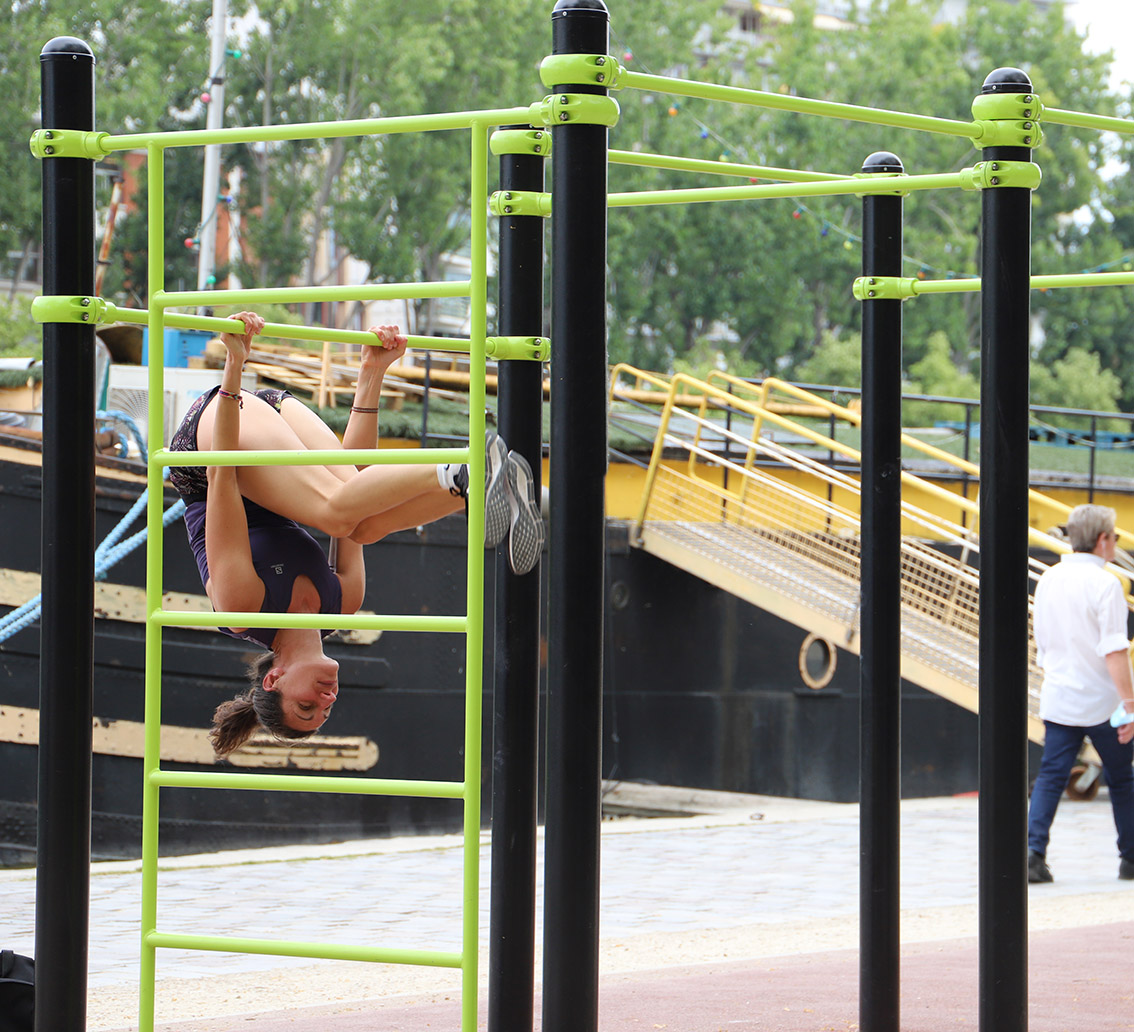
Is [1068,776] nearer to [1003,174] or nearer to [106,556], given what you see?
→ [1003,174]

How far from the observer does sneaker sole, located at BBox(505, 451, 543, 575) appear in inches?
139

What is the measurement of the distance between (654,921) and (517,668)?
3513 millimetres

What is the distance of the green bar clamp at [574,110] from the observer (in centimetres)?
328

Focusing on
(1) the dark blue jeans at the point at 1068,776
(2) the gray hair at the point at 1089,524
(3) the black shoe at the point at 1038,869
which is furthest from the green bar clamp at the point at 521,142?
(3) the black shoe at the point at 1038,869

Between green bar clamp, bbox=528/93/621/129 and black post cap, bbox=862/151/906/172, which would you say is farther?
black post cap, bbox=862/151/906/172

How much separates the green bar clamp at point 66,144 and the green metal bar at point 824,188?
1189 millimetres

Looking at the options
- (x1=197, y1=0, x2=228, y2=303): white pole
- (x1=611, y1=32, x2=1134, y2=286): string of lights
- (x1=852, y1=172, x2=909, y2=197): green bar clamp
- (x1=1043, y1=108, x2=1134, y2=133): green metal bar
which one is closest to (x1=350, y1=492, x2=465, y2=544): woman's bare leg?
(x1=852, y1=172, x2=909, y2=197): green bar clamp

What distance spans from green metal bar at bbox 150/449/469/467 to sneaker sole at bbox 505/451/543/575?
23 cm

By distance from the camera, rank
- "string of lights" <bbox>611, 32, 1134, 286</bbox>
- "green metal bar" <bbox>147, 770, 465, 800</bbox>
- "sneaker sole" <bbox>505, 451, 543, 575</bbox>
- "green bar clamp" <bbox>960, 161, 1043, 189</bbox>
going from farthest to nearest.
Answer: "string of lights" <bbox>611, 32, 1134, 286</bbox> → "green bar clamp" <bbox>960, 161, 1043, 189</bbox> → "sneaker sole" <bbox>505, 451, 543, 575</bbox> → "green metal bar" <bbox>147, 770, 465, 800</bbox>

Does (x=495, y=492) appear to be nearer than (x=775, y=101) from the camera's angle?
Yes

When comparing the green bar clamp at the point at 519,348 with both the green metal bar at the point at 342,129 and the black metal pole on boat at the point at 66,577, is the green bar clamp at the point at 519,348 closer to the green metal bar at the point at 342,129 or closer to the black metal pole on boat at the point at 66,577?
the green metal bar at the point at 342,129

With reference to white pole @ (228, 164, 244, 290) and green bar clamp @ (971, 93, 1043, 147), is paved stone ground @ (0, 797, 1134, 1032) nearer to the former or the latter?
green bar clamp @ (971, 93, 1043, 147)

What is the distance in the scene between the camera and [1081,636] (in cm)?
805

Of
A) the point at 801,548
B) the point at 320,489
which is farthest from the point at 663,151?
Answer: the point at 320,489
